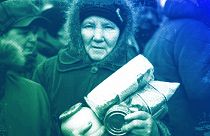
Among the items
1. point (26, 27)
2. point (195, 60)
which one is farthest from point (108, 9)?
point (195, 60)

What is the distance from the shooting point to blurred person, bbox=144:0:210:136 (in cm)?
462

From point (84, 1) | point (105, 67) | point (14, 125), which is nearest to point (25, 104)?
point (14, 125)

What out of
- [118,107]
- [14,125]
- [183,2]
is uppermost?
[183,2]

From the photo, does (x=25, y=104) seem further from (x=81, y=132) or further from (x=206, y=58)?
(x=206, y=58)

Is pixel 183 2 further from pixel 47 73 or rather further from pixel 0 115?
pixel 0 115

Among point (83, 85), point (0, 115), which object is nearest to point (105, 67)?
point (83, 85)

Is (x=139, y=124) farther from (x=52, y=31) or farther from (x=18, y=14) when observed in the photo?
(x=18, y=14)

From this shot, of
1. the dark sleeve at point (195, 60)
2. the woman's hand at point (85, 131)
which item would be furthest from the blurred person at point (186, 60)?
the woman's hand at point (85, 131)

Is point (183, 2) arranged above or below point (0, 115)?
above

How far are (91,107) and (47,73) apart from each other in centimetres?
69

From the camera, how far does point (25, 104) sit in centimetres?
473

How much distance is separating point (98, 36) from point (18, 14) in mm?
963

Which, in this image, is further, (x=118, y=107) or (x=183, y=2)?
(x=183, y=2)

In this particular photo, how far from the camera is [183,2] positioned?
15.3 feet
